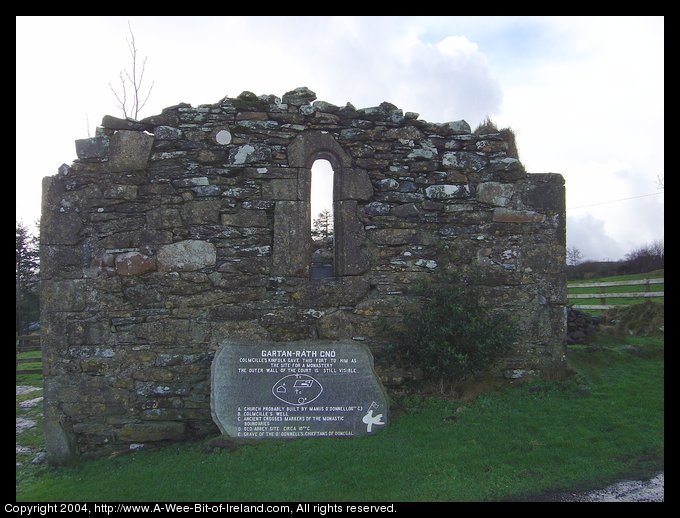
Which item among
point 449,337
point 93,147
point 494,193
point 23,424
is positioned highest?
point 93,147

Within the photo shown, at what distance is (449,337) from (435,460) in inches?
72.2

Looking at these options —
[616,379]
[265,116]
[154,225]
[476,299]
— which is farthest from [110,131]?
[616,379]

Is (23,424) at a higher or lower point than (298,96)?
lower

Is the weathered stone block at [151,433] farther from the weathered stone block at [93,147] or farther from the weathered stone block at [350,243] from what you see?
the weathered stone block at [93,147]

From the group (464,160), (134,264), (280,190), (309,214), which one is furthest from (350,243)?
(134,264)

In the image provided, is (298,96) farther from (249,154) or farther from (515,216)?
(515,216)

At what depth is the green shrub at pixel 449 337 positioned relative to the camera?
7.01 metres

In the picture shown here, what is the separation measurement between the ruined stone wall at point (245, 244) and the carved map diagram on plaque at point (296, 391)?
1.61 feet

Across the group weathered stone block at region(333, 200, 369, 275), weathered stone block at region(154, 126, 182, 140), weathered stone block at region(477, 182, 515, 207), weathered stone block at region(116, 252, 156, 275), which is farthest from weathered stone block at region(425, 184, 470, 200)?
weathered stone block at region(116, 252, 156, 275)

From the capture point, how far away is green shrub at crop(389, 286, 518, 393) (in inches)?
276

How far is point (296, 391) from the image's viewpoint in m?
6.70

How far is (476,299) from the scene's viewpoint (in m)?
7.41

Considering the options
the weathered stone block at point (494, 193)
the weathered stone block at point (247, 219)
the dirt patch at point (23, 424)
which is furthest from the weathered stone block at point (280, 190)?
the dirt patch at point (23, 424)
